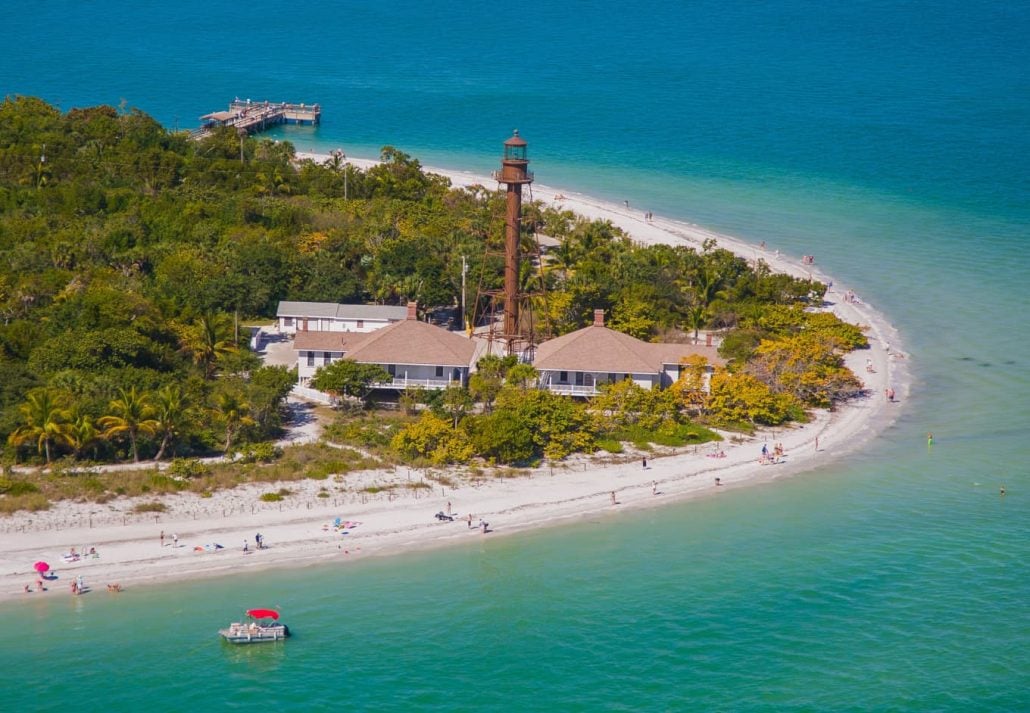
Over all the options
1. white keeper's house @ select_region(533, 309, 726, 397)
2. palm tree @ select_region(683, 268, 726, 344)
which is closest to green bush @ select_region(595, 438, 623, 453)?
white keeper's house @ select_region(533, 309, 726, 397)

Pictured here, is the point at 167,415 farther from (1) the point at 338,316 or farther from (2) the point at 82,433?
(1) the point at 338,316

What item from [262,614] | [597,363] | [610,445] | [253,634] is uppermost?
[597,363]

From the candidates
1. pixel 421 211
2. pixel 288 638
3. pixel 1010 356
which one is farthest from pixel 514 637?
pixel 421 211

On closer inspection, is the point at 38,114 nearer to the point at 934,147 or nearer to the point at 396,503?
the point at 396,503

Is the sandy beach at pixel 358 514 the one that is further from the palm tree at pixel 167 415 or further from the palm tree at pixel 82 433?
the palm tree at pixel 167 415

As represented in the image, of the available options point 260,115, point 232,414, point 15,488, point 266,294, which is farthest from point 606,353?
point 260,115

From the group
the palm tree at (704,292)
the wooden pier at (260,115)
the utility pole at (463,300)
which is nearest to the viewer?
the utility pole at (463,300)

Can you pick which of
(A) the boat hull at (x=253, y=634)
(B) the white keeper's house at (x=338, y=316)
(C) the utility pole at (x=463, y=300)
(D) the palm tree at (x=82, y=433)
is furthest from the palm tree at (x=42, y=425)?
(C) the utility pole at (x=463, y=300)
